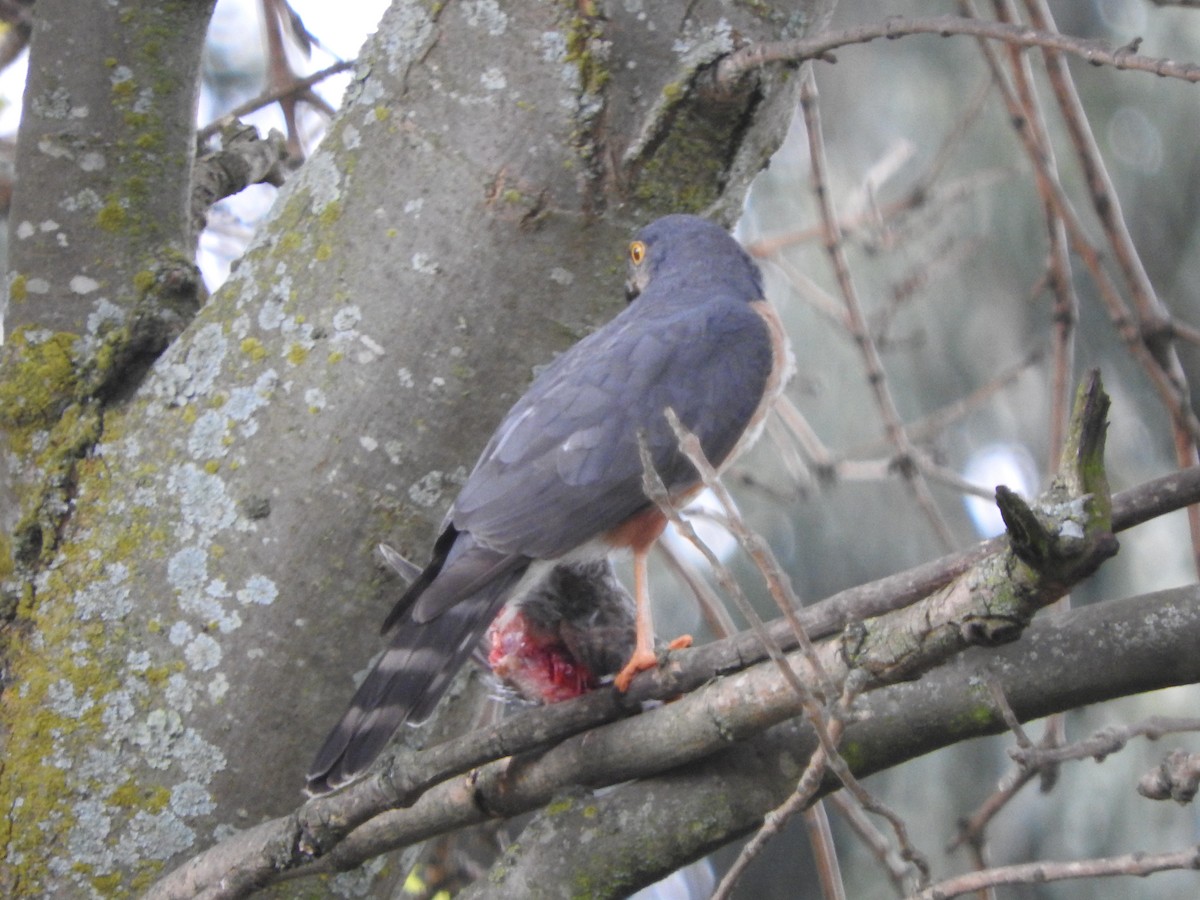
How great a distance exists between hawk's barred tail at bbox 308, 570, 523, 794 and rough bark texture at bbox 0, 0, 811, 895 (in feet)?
0.51

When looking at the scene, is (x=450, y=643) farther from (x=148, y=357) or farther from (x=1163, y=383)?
(x=1163, y=383)

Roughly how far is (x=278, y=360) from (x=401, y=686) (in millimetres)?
610

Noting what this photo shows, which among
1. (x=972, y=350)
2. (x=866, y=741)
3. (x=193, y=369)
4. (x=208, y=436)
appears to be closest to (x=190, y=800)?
(x=208, y=436)

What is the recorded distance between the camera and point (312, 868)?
1690mm

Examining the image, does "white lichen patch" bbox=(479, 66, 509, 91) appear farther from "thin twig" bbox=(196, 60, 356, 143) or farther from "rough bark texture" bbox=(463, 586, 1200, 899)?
"rough bark texture" bbox=(463, 586, 1200, 899)

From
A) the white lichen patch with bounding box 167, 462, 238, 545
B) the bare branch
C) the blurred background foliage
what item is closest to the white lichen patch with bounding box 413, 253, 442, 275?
the white lichen patch with bounding box 167, 462, 238, 545

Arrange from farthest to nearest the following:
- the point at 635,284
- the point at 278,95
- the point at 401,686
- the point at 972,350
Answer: the point at 972,350
the point at 278,95
the point at 635,284
the point at 401,686

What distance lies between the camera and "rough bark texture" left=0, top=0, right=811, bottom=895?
1.94 meters

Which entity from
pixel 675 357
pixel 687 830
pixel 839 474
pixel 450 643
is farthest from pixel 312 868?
pixel 839 474

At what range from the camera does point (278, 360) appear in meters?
2.09

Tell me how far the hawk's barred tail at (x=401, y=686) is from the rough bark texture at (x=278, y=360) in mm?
154

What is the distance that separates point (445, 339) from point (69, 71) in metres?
0.89

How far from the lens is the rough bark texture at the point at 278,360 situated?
76.4 inches

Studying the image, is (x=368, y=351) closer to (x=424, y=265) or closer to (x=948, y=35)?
(x=424, y=265)
